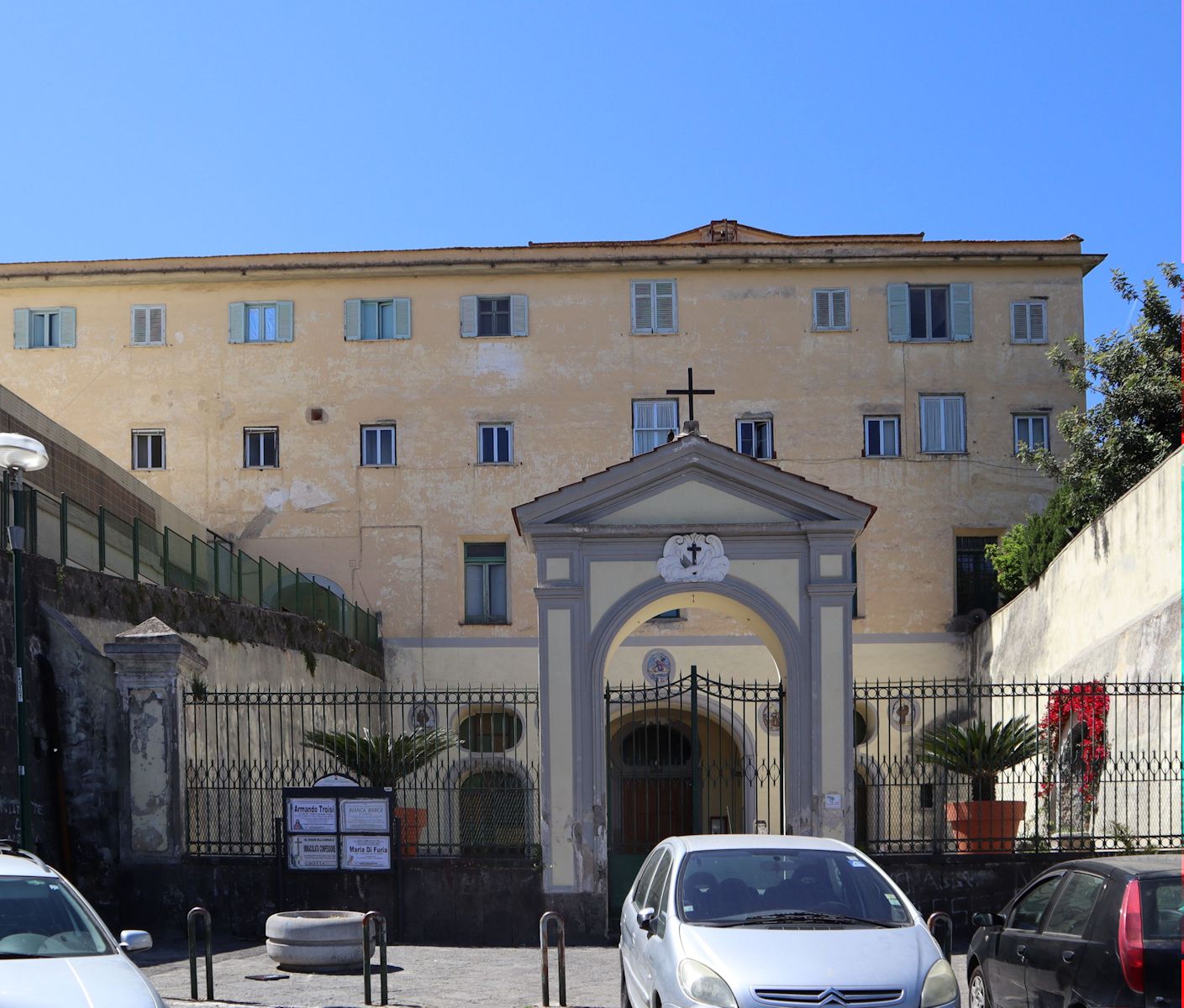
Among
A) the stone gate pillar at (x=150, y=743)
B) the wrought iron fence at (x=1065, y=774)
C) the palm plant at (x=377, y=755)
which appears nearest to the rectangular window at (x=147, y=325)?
the palm plant at (x=377, y=755)

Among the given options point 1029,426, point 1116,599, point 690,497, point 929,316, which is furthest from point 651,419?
point 690,497

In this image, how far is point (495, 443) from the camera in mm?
36188

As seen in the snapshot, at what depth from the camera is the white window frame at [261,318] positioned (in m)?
36.6

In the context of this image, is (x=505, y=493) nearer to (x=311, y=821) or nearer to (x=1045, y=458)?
(x=1045, y=458)

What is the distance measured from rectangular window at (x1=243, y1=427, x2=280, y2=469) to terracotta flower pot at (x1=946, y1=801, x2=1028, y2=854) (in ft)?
71.4

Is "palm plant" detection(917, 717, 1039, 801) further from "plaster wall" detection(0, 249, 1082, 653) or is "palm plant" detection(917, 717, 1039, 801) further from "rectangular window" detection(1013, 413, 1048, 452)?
"rectangular window" detection(1013, 413, 1048, 452)

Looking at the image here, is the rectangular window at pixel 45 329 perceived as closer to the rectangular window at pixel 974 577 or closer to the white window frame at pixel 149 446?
the white window frame at pixel 149 446

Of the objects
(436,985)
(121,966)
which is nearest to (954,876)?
(436,985)

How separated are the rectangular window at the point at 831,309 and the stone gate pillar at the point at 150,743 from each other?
71.3 ft

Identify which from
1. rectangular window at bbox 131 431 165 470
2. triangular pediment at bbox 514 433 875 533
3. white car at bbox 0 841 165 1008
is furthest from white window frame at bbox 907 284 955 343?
white car at bbox 0 841 165 1008

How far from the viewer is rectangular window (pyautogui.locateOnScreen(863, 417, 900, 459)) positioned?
117 ft

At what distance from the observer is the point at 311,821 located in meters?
17.3

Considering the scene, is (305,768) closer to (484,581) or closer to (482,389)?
(484,581)

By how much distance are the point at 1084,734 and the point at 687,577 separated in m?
7.61
